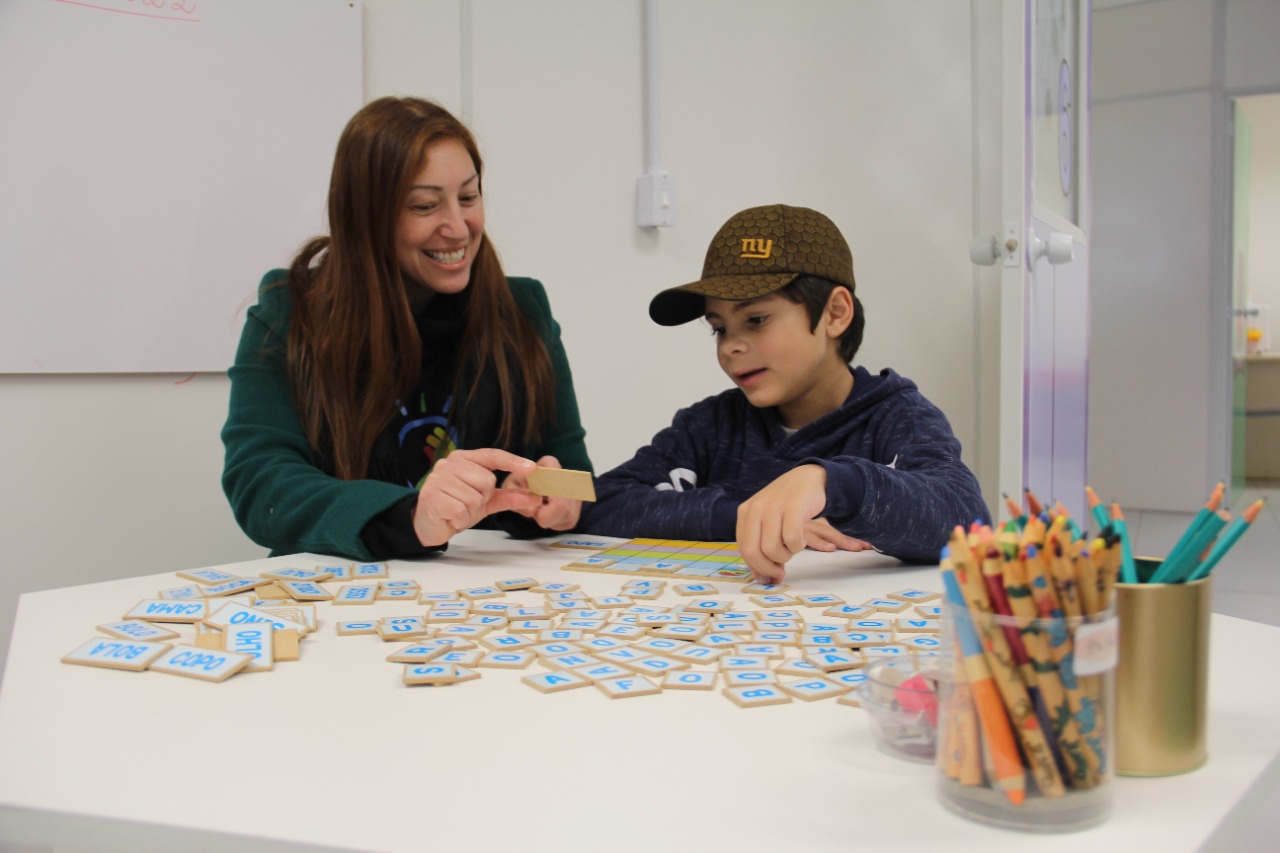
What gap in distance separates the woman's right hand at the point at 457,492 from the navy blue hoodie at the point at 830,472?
25 centimetres

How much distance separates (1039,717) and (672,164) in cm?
246

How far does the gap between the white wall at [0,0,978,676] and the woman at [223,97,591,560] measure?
727 mm

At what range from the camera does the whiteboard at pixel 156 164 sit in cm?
188

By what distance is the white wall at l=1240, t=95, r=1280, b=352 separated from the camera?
25.2 feet

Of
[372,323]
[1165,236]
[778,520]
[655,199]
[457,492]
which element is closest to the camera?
[778,520]

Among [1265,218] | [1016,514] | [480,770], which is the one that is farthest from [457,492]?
[1265,218]

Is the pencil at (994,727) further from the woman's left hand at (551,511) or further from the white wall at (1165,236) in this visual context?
the white wall at (1165,236)

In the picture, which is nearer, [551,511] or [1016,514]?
[1016,514]

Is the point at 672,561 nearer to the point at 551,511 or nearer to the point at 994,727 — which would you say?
the point at 551,511

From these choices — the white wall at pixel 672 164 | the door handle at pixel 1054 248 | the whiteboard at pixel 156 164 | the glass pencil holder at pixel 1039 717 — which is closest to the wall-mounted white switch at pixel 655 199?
the white wall at pixel 672 164

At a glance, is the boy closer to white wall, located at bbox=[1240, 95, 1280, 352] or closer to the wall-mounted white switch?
the wall-mounted white switch

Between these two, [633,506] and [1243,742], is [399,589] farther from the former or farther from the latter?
[1243,742]

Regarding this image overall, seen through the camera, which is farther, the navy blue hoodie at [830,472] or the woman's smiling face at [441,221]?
the woman's smiling face at [441,221]

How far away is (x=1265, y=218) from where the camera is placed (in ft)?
25.4
